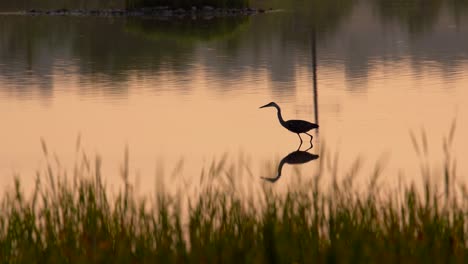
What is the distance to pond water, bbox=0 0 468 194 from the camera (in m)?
15.5

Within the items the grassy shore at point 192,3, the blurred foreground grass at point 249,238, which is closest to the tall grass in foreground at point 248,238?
the blurred foreground grass at point 249,238

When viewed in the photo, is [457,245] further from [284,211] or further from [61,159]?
[61,159]

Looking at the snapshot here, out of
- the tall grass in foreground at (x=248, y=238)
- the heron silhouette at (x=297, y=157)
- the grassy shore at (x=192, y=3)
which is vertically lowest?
the heron silhouette at (x=297, y=157)

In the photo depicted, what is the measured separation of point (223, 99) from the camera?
22.6 metres

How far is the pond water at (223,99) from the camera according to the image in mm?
15492

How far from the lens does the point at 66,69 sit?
33406mm

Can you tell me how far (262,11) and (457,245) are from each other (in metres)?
54.1

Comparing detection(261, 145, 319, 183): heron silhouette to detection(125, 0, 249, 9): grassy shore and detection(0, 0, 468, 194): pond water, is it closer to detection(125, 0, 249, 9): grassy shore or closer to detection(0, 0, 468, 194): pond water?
detection(0, 0, 468, 194): pond water

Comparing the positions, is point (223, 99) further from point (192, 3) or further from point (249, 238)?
point (192, 3)

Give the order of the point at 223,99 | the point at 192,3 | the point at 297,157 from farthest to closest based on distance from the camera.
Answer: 1. the point at 192,3
2. the point at 223,99
3. the point at 297,157

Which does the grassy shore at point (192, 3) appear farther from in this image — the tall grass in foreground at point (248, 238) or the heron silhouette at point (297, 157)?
the tall grass in foreground at point (248, 238)

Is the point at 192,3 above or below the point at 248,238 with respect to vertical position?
above

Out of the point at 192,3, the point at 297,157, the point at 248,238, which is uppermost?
the point at 192,3

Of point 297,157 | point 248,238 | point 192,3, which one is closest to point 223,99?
point 297,157
